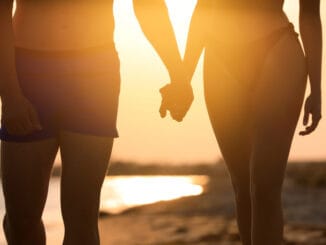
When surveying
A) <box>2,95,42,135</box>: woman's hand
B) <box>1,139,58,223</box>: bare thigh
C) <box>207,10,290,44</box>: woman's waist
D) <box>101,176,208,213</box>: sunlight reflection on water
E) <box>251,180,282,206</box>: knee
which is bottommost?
<box>101,176,208,213</box>: sunlight reflection on water

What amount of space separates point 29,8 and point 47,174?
831 mm

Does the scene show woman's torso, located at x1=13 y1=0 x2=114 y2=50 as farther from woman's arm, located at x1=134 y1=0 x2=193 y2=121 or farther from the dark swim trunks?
woman's arm, located at x1=134 y1=0 x2=193 y2=121

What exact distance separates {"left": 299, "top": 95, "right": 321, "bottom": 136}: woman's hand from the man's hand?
0.72 meters

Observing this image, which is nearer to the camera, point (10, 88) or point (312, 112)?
point (10, 88)

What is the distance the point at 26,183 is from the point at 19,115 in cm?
39

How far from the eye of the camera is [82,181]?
4.23 m

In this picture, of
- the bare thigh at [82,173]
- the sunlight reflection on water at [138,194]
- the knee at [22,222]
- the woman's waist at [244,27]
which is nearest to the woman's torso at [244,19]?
the woman's waist at [244,27]

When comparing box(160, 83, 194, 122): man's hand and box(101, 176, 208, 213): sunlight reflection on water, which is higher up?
box(160, 83, 194, 122): man's hand

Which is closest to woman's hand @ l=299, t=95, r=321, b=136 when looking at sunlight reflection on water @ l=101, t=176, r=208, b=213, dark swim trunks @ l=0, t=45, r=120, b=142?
dark swim trunks @ l=0, t=45, r=120, b=142

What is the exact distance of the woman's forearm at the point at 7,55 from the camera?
411cm

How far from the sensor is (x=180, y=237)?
1712 centimetres

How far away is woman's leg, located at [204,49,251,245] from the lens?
498cm

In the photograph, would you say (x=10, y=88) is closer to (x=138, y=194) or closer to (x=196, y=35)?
(x=196, y=35)

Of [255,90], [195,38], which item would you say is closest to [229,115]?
[255,90]
